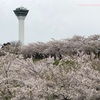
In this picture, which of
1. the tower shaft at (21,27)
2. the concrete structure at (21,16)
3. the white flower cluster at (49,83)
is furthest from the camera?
the concrete structure at (21,16)

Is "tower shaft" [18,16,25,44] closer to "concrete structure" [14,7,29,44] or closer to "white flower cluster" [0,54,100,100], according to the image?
"concrete structure" [14,7,29,44]

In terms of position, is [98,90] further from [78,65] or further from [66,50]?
[66,50]

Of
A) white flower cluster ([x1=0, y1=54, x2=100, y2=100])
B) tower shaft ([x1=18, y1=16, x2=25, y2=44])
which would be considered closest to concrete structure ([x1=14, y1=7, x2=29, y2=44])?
tower shaft ([x1=18, y1=16, x2=25, y2=44])

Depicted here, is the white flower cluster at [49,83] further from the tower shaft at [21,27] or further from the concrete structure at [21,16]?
the concrete structure at [21,16]

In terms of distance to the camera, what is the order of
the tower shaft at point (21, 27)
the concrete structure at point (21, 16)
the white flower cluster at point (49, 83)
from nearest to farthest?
the white flower cluster at point (49, 83), the tower shaft at point (21, 27), the concrete structure at point (21, 16)

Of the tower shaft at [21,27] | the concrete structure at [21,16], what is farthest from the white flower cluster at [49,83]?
the concrete structure at [21,16]

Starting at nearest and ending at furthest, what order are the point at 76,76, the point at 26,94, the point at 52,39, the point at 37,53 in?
the point at 26,94 → the point at 76,76 → the point at 52,39 → the point at 37,53

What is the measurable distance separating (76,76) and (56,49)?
24422 millimetres

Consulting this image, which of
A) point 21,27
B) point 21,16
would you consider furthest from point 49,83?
point 21,16

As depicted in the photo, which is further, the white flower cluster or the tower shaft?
the tower shaft

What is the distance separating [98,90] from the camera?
689 cm

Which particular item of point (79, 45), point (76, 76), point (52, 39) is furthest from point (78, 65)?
point (52, 39)

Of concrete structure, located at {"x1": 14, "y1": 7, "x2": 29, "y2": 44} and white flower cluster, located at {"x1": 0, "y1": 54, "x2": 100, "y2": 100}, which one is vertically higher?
concrete structure, located at {"x1": 14, "y1": 7, "x2": 29, "y2": 44}

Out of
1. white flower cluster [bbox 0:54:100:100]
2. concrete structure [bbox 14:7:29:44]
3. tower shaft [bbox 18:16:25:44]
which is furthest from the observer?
concrete structure [bbox 14:7:29:44]
